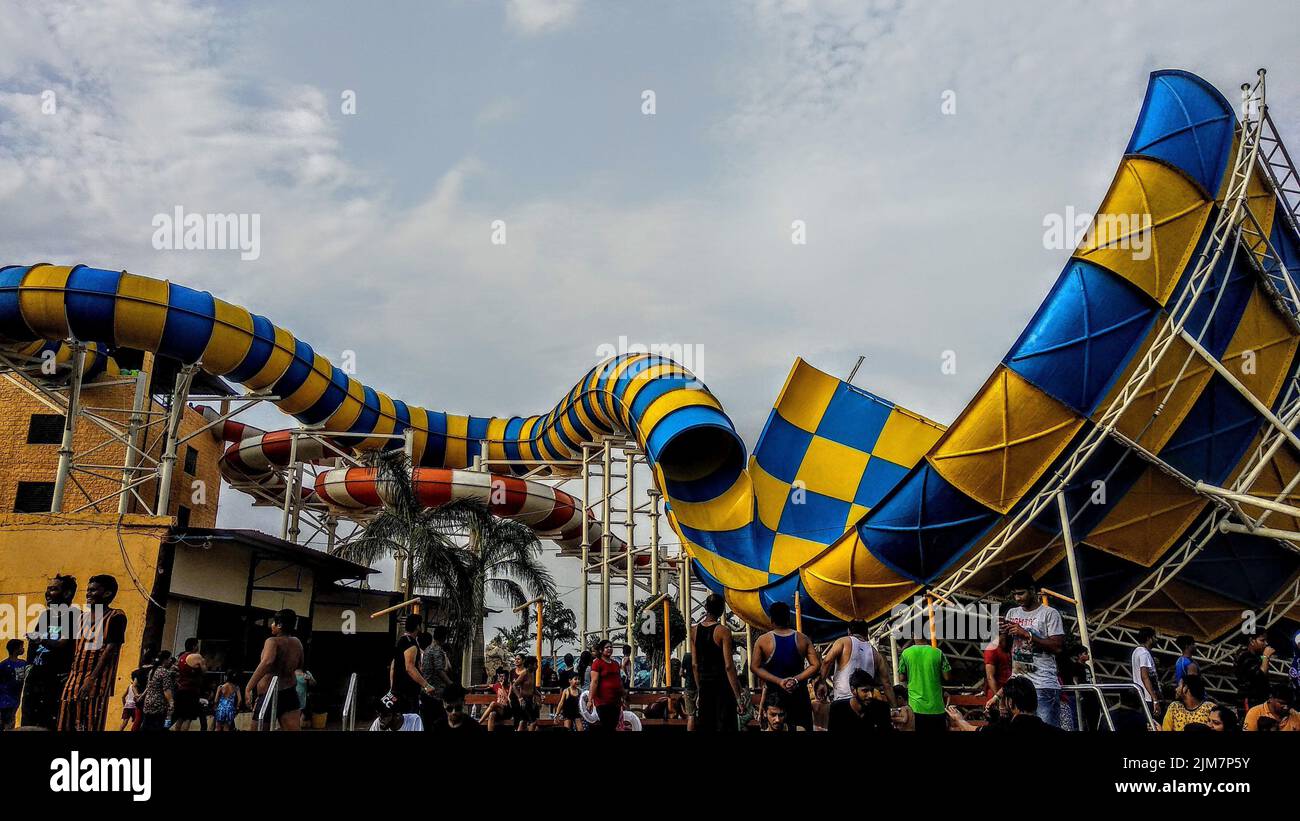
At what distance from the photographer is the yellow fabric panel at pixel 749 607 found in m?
18.6

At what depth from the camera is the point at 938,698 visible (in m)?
8.66

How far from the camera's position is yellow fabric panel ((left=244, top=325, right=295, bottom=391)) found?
22.2 metres

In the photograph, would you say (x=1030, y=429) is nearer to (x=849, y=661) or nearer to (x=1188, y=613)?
(x=1188, y=613)

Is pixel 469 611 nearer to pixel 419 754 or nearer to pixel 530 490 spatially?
pixel 530 490

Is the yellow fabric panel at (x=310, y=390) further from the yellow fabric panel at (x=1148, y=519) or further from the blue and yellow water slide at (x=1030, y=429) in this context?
the yellow fabric panel at (x=1148, y=519)

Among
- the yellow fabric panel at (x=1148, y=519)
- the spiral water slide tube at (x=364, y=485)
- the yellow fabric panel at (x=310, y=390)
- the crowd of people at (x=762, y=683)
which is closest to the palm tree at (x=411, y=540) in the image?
the spiral water slide tube at (x=364, y=485)

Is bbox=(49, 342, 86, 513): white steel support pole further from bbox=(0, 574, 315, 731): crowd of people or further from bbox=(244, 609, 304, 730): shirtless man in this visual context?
bbox=(244, 609, 304, 730): shirtless man

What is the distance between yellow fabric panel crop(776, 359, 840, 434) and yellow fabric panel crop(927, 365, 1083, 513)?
5240 millimetres

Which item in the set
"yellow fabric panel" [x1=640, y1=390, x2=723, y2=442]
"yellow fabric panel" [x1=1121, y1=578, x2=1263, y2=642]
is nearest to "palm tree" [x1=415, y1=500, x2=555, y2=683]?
"yellow fabric panel" [x1=640, y1=390, x2=723, y2=442]

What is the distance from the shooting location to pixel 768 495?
1977cm

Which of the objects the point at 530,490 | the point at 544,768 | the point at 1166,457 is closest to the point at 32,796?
the point at 544,768

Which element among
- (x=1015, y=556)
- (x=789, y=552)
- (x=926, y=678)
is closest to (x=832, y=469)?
(x=789, y=552)

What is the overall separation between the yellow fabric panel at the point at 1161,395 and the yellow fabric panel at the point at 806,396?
645 centimetres

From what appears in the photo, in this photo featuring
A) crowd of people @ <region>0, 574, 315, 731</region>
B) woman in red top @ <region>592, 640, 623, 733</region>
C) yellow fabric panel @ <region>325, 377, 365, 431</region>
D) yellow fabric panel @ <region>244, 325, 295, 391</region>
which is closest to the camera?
crowd of people @ <region>0, 574, 315, 731</region>
